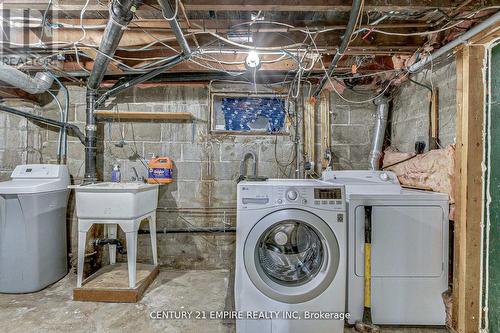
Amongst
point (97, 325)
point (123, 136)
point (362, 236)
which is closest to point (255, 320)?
point (362, 236)

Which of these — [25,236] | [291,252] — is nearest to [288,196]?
[291,252]

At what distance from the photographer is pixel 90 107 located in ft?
8.34

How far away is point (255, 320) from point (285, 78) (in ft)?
7.21

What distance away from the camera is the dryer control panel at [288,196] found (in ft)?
5.47

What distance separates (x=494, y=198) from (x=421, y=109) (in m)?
0.92

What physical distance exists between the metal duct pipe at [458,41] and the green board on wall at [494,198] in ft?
0.67

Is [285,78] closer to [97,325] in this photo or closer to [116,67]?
[116,67]

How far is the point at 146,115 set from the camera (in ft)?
8.68

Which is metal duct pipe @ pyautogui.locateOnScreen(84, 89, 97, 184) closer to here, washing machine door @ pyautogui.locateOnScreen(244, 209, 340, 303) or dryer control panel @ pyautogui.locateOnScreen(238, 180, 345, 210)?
dryer control panel @ pyautogui.locateOnScreen(238, 180, 345, 210)

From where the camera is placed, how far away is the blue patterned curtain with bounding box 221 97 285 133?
280 cm

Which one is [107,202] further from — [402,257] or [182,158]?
[402,257]

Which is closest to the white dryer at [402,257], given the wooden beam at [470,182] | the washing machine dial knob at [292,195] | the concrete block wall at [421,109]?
the wooden beam at [470,182]

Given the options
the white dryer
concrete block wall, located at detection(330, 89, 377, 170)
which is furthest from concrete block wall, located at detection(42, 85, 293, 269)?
the white dryer

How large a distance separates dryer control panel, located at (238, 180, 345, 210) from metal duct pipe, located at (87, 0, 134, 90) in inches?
47.0
